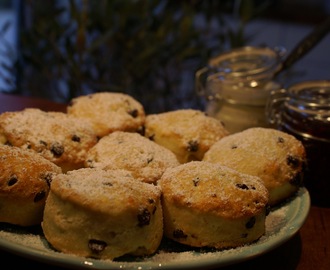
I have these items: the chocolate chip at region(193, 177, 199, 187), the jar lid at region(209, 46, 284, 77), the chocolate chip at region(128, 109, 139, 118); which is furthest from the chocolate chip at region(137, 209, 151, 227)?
the jar lid at region(209, 46, 284, 77)

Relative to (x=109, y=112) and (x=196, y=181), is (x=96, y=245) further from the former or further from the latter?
(x=109, y=112)

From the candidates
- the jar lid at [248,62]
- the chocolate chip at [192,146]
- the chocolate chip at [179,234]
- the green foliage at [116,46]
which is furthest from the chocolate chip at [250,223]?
the green foliage at [116,46]

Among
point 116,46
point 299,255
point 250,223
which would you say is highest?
point 250,223

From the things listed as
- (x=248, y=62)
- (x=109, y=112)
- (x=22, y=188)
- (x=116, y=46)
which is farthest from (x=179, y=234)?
(x=116, y=46)

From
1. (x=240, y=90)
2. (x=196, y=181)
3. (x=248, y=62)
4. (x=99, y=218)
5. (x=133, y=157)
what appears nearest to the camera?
(x=99, y=218)

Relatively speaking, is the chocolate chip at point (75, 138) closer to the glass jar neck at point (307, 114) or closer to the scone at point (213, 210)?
the scone at point (213, 210)
